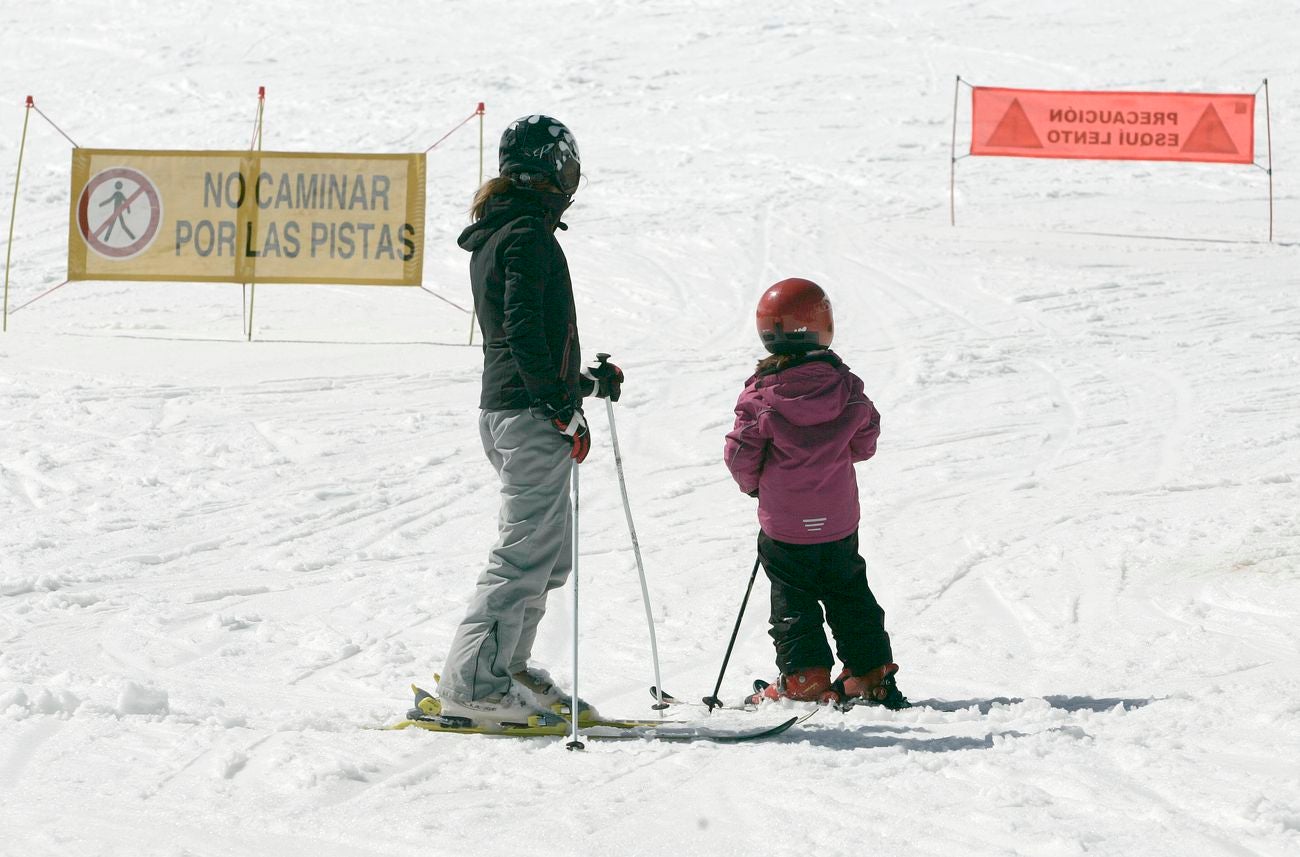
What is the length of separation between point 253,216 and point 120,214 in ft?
3.65

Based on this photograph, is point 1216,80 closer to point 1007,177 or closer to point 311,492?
point 1007,177

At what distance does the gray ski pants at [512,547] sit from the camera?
393 cm

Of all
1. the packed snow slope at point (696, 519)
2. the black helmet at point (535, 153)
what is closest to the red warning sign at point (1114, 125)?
the packed snow slope at point (696, 519)

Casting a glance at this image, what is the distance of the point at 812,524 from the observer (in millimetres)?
4309

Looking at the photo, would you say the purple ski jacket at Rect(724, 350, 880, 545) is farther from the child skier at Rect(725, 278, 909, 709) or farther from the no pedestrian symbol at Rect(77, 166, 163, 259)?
the no pedestrian symbol at Rect(77, 166, 163, 259)

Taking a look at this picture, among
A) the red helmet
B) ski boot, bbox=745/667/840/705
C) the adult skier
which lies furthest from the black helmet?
ski boot, bbox=745/667/840/705

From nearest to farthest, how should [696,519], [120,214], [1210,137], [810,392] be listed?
[810,392]
[696,519]
[120,214]
[1210,137]

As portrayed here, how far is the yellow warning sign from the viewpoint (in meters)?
11.4

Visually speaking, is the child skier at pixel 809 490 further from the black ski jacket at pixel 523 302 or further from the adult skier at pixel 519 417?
the black ski jacket at pixel 523 302

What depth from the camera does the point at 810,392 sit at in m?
4.21

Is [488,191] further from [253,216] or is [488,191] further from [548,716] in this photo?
[253,216]

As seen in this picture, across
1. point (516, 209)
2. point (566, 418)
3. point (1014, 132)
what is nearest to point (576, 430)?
point (566, 418)

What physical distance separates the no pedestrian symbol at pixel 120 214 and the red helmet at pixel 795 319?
8615 millimetres

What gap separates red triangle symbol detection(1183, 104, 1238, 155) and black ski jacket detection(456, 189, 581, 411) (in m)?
13.4
